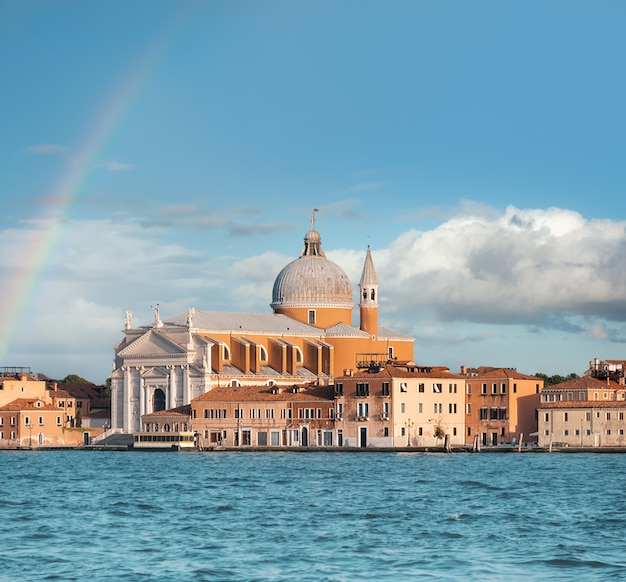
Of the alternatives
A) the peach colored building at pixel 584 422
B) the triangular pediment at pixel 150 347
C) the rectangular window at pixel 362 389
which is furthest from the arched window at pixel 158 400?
the peach colored building at pixel 584 422

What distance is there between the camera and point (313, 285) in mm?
114500

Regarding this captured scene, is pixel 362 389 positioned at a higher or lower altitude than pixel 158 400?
higher

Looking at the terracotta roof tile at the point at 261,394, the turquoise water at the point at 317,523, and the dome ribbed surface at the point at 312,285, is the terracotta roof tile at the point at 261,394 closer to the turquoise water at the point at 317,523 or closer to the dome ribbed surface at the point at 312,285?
the dome ribbed surface at the point at 312,285

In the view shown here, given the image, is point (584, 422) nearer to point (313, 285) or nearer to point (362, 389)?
point (362, 389)

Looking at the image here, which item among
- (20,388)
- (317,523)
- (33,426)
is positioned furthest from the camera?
(20,388)

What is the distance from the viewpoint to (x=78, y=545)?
3675cm

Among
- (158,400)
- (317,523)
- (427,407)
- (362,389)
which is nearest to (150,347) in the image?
(158,400)

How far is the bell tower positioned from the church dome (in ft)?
4.23

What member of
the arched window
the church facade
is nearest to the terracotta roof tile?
the church facade

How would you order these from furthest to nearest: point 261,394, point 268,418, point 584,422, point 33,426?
point 33,426 < point 261,394 < point 268,418 < point 584,422

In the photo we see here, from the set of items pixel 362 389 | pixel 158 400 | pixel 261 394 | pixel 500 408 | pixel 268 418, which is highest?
pixel 362 389

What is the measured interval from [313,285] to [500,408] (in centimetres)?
2292

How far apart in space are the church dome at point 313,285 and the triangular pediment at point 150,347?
479 inches

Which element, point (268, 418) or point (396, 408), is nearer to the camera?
point (396, 408)
